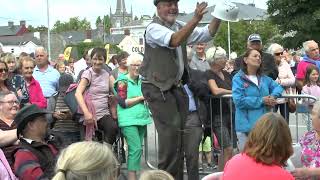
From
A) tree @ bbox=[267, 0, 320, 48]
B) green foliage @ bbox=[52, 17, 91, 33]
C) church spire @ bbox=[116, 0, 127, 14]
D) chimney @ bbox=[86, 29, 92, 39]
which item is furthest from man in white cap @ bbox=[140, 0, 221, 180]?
church spire @ bbox=[116, 0, 127, 14]

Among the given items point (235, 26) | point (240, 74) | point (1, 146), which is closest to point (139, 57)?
point (240, 74)

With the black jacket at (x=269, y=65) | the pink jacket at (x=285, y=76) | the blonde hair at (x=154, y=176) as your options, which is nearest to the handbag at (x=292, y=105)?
the black jacket at (x=269, y=65)

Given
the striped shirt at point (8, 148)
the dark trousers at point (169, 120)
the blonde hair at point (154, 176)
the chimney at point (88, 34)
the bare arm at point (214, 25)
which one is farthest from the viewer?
the chimney at point (88, 34)

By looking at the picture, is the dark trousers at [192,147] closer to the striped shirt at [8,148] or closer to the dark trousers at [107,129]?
the dark trousers at [107,129]

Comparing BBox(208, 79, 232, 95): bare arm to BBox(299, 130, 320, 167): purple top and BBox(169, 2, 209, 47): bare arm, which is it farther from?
BBox(299, 130, 320, 167): purple top

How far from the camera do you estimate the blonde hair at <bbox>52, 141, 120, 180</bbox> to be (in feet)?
10.0

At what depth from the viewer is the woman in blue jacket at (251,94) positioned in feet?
22.5

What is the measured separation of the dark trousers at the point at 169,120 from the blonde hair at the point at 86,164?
8.54ft

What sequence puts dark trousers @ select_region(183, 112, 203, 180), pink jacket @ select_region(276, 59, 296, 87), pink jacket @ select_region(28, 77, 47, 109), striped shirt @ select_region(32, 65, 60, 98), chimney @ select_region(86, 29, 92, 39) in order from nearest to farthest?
dark trousers @ select_region(183, 112, 203, 180)
pink jacket @ select_region(28, 77, 47, 109)
striped shirt @ select_region(32, 65, 60, 98)
pink jacket @ select_region(276, 59, 296, 87)
chimney @ select_region(86, 29, 92, 39)

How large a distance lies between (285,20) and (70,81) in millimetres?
32366

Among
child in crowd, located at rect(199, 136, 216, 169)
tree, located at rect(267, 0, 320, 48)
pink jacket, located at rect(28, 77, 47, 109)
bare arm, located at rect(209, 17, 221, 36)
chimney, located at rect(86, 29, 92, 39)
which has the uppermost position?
chimney, located at rect(86, 29, 92, 39)

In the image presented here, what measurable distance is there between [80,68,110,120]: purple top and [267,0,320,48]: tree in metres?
30.1

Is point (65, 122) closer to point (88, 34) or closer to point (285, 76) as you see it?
point (285, 76)

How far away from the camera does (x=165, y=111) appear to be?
5.77 metres
